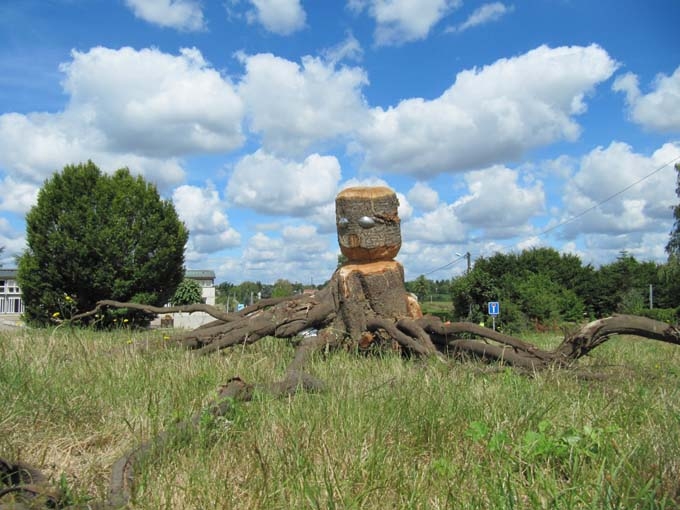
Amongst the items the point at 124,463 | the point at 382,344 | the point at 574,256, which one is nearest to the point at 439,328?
the point at 382,344

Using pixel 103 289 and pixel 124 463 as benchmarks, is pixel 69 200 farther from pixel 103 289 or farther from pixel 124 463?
pixel 124 463

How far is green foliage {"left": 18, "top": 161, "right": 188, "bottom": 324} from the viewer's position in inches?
701

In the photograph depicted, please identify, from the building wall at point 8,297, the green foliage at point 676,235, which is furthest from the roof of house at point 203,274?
the green foliage at point 676,235

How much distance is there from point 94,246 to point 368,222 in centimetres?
1289

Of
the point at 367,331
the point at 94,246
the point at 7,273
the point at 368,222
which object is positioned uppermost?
the point at 7,273

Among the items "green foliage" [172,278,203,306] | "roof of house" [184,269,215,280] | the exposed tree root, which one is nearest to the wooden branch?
the exposed tree root

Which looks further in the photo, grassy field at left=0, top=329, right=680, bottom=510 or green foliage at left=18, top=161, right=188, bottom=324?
Answer: green foliage at left=18, top=161, right=188, bottom=324

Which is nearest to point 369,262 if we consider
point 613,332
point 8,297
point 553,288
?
point 613,332

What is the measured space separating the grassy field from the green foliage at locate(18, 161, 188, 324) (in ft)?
45.7

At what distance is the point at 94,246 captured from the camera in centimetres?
1780

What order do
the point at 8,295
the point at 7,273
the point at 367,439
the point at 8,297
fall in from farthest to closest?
1. the point at 7,273
2. the point at 8,297
3. the point at 8,295
4. the point at 367,439

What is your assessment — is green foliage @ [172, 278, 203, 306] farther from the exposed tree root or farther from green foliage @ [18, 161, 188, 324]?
the exposed tree root

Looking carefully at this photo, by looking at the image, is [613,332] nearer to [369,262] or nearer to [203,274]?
[369,262]

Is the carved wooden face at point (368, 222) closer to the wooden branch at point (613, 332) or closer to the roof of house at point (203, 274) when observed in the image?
the wooden branch at point (613, 332)
